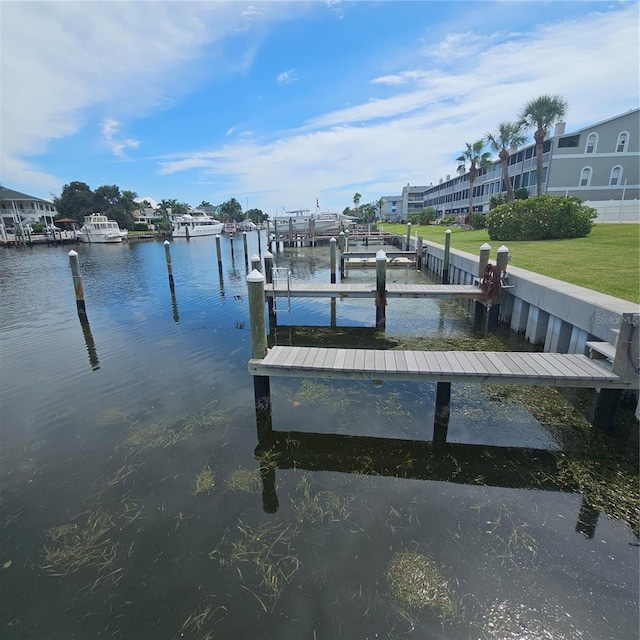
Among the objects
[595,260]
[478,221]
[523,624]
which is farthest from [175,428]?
[478,221]

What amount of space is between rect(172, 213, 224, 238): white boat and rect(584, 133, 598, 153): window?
195ft

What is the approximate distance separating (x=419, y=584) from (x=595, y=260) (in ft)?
41.3

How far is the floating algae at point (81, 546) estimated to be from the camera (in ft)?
11.7

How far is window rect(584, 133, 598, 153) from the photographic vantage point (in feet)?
113

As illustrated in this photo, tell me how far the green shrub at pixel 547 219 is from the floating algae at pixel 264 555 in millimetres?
20727

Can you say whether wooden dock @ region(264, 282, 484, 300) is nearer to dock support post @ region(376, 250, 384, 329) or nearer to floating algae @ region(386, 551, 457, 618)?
dock support post @ region(376, 250, 384, 329)

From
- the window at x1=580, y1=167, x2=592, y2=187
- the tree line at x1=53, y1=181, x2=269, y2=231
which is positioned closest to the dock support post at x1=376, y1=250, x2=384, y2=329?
the window at x1=580, y1=167, x2=592, y2=187

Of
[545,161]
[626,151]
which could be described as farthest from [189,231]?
[626,151]

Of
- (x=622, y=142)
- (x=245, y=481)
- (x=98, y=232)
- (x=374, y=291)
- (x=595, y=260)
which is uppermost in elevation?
(x=622, y=142)

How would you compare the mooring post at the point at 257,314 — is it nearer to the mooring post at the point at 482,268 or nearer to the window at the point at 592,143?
the mooring post at the point at 482,268

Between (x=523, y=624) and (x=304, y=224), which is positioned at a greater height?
(x=304, y=224)

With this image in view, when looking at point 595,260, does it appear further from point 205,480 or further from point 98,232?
Answer: point 98,232

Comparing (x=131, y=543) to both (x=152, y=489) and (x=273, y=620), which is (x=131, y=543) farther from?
(x=273, y=620)

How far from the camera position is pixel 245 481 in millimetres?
4723
